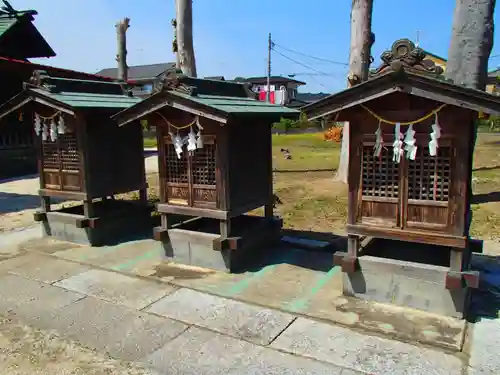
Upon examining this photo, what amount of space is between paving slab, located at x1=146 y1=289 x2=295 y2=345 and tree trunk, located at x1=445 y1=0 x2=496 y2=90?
6.36m

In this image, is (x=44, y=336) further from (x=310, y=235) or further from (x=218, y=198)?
(x=310, y=235)

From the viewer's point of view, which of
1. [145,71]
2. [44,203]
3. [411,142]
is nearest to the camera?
[411,142]

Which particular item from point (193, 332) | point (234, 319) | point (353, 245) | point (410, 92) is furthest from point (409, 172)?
point (193, 332)

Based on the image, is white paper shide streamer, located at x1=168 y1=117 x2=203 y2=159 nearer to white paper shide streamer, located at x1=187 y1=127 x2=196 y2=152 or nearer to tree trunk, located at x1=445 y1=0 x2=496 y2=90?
white paper shide streamer, located at x1=187 y1=127 x2=196 y2=152

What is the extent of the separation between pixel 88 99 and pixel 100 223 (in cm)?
255

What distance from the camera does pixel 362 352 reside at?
4.69 meters

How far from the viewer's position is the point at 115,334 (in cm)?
526

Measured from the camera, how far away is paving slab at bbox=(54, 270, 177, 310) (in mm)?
6270

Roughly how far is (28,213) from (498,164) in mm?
17906

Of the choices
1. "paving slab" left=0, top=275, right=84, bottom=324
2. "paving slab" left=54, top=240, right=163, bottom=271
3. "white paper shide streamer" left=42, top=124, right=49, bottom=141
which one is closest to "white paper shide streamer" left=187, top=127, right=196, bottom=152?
"paving slab" left=54, top=240, right=163, bottom=271

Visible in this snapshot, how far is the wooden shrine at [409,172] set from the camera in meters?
5.23

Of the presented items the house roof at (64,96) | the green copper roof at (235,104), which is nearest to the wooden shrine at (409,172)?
the green copper roof at (235,104)

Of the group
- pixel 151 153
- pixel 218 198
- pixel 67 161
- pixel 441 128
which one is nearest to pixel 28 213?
pixel 67 161

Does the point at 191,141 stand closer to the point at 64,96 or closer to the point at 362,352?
the point at 64,96
